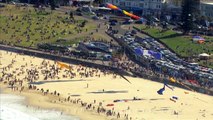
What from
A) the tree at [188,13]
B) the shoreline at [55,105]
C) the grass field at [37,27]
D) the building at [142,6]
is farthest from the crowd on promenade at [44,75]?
the building at [142,6]

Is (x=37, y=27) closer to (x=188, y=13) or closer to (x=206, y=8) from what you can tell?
(x=188, y=13)

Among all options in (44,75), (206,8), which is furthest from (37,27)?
(206,8)

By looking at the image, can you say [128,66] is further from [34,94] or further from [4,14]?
[4,14]

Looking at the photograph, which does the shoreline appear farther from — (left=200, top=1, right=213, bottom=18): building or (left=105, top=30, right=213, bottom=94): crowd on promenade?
(left=200, top=1, right=213, bottom=18): building

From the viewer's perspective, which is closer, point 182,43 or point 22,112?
point 22,112

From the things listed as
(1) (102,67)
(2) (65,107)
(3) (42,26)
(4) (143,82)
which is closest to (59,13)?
(3) (42,26)
